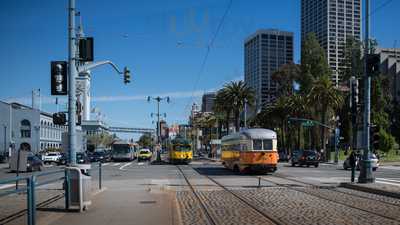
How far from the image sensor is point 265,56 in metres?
88.8

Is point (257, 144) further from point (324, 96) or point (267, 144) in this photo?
point (324, 96)

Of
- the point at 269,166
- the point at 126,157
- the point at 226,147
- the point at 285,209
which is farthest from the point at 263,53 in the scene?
the point at 285,209

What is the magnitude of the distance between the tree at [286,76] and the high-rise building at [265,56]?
122 centimetres

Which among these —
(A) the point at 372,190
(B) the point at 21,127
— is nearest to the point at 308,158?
(A) the point at 372,190

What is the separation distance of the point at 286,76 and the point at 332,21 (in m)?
23.4

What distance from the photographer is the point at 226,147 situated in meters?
42.5

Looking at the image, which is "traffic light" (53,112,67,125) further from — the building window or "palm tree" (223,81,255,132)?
the building window

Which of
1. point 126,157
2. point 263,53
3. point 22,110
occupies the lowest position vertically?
point 126,157

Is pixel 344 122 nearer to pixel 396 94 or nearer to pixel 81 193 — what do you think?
pixel 396 94

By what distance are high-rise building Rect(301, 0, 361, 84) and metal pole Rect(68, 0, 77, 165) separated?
112 feet

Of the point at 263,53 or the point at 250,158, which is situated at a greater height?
the point at 263,53

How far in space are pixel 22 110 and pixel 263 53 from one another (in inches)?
1978

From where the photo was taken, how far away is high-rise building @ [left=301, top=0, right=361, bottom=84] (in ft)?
172

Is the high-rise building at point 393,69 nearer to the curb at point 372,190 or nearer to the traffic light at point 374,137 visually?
the traffic light at point 374,137
